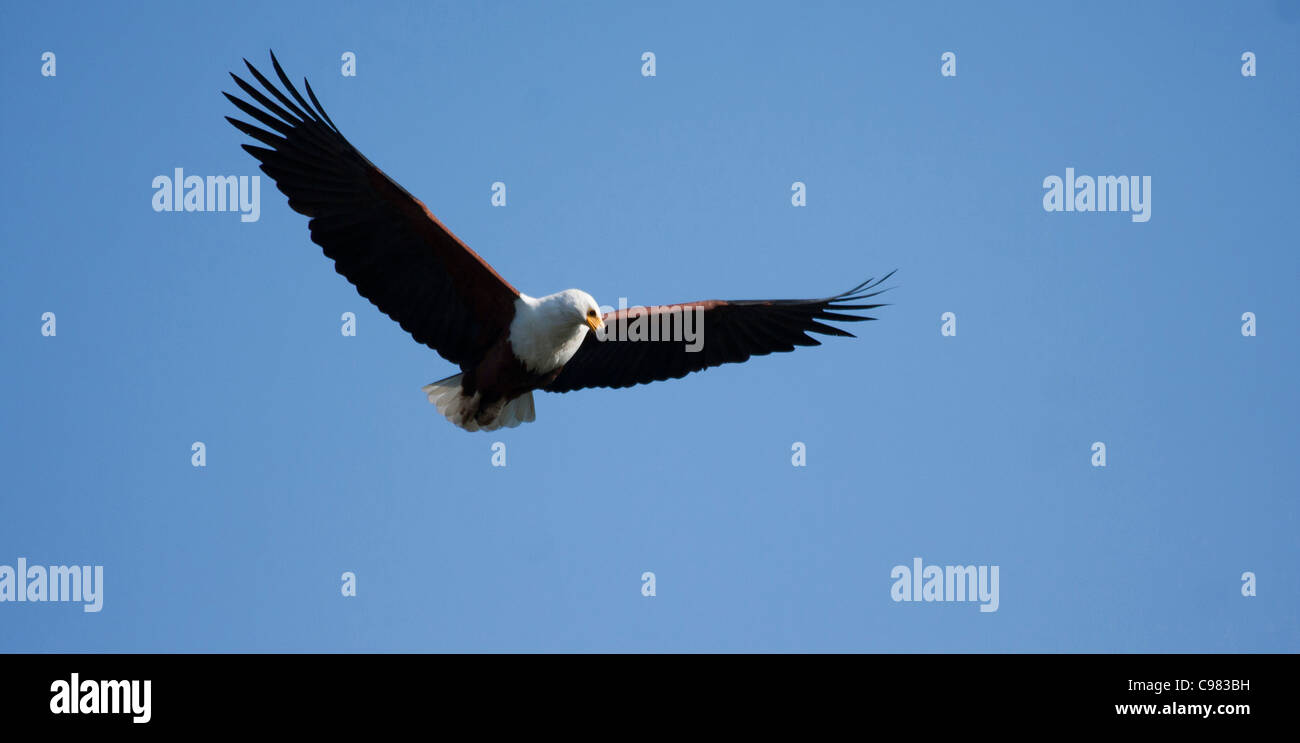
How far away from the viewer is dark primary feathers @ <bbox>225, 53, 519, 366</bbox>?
8.93 meters

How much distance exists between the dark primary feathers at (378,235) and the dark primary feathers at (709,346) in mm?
923

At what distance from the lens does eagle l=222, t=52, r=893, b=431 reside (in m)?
8.98

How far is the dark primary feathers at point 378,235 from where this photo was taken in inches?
352

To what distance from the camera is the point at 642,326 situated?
980 cm

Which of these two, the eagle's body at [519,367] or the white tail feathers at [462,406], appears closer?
the eagle's body at [519,367]

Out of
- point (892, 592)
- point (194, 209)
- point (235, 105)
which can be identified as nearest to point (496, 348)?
point (235, 105)

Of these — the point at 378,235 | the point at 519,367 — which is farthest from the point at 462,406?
the point at 378,235

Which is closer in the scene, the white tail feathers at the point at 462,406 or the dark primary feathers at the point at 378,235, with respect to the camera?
the dark primary feathers at the point at 378,235

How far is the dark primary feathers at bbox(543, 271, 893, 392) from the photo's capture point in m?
10.1

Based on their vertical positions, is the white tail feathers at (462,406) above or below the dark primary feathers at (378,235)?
below

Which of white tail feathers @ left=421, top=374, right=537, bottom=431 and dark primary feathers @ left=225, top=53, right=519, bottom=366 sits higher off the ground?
dark primary feathers @ left=225, top=53, right=519, bottom=366

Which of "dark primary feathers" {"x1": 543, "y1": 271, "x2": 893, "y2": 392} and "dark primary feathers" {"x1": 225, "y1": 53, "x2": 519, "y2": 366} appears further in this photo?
"dark primary feathers" {"x1": 543, "y1": 271, "x2": 893, "y2": 392}

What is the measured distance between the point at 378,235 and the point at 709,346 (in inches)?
101

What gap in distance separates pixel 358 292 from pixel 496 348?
100 centimetres
